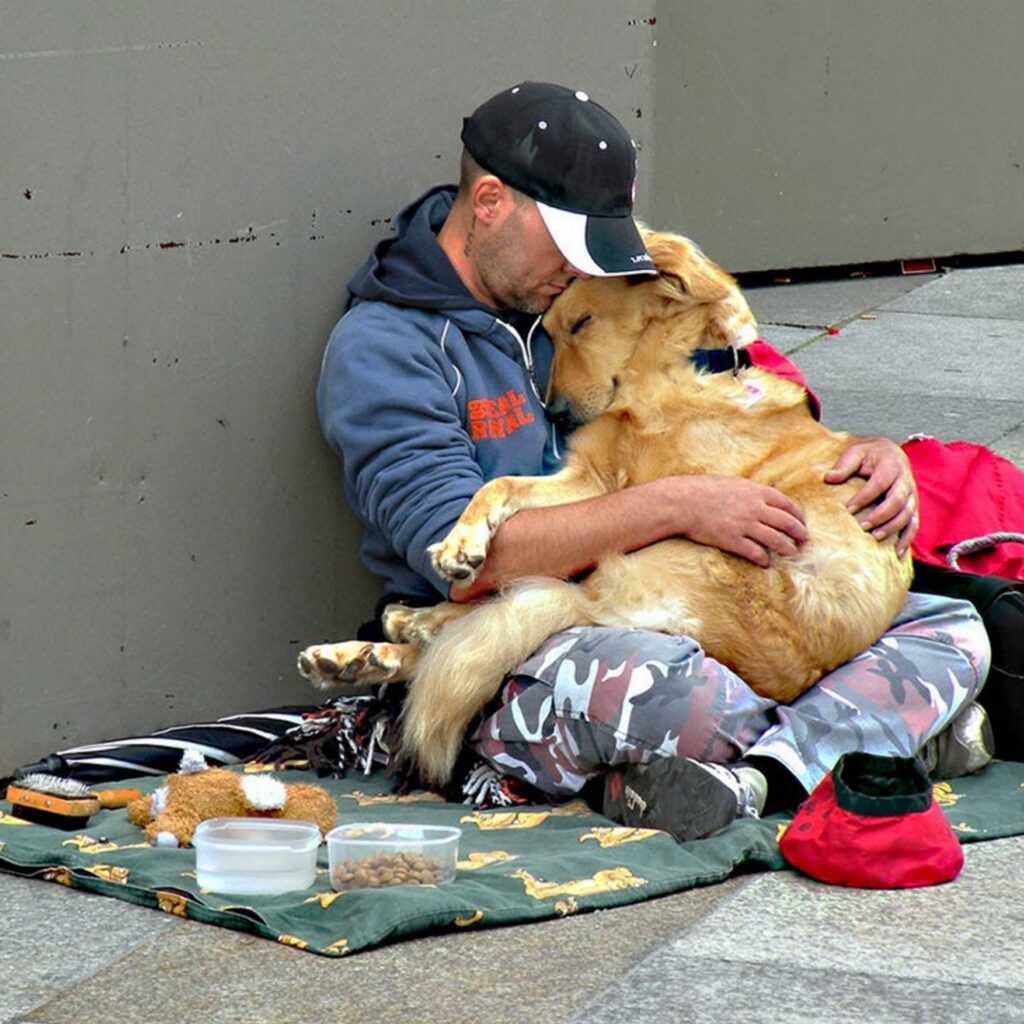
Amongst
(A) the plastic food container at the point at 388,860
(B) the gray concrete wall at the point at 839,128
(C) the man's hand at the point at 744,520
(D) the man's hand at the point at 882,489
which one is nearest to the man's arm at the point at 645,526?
(C) the man's hand at the point at 744,520

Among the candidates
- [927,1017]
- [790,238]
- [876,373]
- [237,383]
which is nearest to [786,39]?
[790,238]

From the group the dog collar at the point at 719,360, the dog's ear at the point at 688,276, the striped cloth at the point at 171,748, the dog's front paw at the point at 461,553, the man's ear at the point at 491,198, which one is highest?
the man's ear at the point at 491,198

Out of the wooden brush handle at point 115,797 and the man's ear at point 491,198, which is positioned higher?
the man's ear at point 491,198

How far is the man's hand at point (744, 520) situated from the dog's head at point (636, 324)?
35 centimetres

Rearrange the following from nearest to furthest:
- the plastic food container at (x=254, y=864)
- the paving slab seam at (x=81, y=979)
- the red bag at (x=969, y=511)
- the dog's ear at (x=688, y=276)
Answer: the paving slab seam at (x=81, y=979) < the plastic food container at (x=254, y=864) < the dog's ear at (x=688, y=276) < the red bag at (x=969, y=511)

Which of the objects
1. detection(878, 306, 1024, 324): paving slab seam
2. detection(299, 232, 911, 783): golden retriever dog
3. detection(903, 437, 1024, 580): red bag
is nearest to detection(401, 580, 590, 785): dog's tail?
detection(299, 232, 911, 783): golden retriever dog

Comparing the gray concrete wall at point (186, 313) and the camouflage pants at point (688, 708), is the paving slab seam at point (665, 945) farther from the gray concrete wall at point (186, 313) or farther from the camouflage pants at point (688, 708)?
the gray concrete wall at point (186, 313)

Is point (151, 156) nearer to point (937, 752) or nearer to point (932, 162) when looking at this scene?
point (937, 752)

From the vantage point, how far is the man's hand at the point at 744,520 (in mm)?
3939

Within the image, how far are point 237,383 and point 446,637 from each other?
0.79 meters

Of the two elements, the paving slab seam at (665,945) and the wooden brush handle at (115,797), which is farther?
the wooden brush handle at (115,797)

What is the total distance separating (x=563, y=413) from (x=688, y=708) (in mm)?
832

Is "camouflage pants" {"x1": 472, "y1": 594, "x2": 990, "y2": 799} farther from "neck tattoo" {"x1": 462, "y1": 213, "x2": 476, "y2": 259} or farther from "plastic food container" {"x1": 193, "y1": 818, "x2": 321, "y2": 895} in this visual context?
"neck tattoo" {"x1": 462, "y1": 213, "x2": 476, "y2": 259}

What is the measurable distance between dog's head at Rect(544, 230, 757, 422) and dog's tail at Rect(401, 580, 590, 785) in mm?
491
